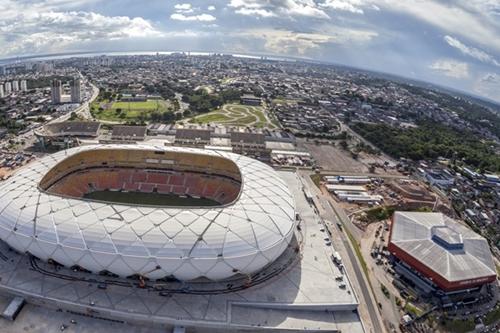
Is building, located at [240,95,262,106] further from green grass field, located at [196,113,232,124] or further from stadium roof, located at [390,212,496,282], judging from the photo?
stadium roof, located at [390,212,496,282]

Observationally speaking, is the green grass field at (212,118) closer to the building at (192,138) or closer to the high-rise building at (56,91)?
the building at (192,138)

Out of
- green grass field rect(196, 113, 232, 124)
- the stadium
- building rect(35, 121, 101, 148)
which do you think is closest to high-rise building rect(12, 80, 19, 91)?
building rect(35, 121, 101, 148)

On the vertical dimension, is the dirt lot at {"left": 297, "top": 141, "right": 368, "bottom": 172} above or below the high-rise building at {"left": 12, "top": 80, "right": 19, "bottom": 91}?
above

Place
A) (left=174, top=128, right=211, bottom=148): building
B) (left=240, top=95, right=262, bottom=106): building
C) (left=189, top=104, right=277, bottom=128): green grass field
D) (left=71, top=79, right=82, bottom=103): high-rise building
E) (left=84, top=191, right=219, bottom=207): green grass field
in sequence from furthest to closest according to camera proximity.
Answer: (left=240, top=95, right=262, bottom=106): building
(left=71, top=79, right=82, bottom=103): high-rise building
(left=189, top=104, right=277, bottom=128): green grass field
(left=174, top=128, right=211, bottom=148): building
(left=84, top=191, right=219, bottom=207): green grass field

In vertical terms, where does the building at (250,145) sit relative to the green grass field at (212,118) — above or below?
above

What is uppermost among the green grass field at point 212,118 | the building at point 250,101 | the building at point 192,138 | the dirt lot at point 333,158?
the building at point 250,101

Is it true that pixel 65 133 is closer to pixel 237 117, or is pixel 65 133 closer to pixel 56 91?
pixel 56 91

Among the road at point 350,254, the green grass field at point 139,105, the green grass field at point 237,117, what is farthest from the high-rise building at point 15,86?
the road at point 350,254

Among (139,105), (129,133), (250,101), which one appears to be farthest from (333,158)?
(139,105)
